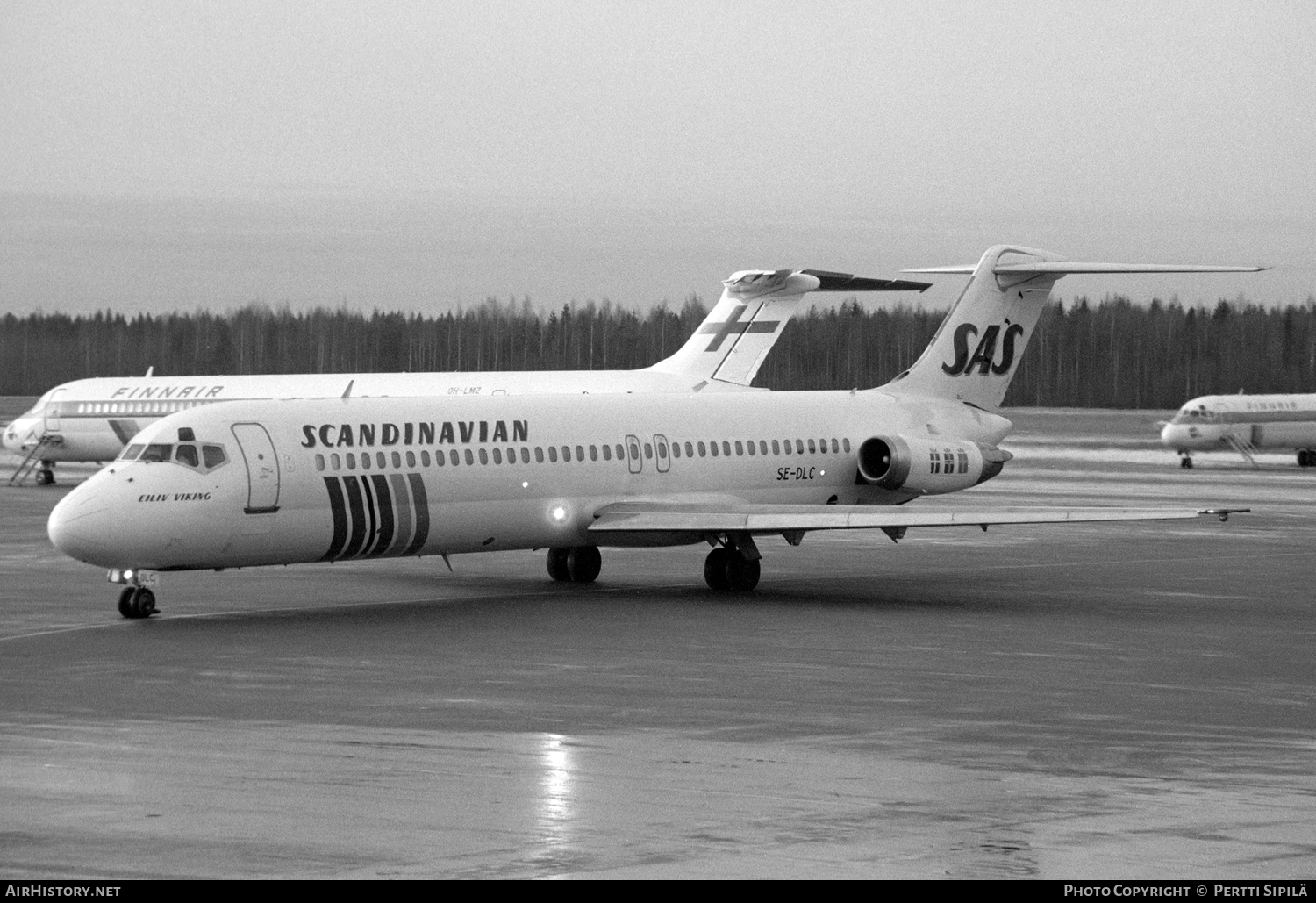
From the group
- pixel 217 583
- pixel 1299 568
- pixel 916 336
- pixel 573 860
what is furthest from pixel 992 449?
pixel 916 336

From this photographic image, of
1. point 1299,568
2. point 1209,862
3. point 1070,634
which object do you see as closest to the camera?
point 1209,862

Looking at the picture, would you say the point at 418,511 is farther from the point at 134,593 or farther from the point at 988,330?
the point at 988,330

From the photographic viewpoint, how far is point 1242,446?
242ft

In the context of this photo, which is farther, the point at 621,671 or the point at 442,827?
the point at 621,671

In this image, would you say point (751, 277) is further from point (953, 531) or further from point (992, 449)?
point (992, 449)

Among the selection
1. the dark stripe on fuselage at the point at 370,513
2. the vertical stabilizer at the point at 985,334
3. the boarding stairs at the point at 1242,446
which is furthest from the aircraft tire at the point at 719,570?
the boarding stairs at the point at 1242,446

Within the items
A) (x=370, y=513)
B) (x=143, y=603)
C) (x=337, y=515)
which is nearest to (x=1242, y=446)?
(x=370, y=513)

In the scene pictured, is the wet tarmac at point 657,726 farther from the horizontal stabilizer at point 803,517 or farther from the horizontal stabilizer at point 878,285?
the horizontal stabilizer at point 878,285

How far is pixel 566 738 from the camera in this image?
15109 millimetres

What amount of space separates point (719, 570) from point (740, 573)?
0.97ft

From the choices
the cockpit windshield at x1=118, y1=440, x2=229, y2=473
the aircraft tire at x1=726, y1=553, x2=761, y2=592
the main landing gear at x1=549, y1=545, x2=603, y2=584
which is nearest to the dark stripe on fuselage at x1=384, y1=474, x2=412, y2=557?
the cockpit windshield at x1=118, y1=440, x2=229, y2=473

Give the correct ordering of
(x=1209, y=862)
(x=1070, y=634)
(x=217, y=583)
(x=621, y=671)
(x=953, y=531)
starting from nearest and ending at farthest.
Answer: (x=1209, y=862)
(x=621, y=671)
(x=1070, y=634)
(x=217, y=583)
(x=953, y=531)

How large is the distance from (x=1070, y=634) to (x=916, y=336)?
134 metres

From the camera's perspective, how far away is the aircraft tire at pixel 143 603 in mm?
23438
